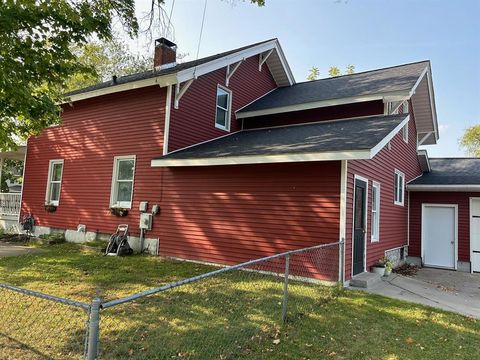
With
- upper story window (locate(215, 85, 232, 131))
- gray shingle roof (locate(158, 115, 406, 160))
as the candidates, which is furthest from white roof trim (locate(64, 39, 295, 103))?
gray shingle roof (locate(158, 115, 406, 160))

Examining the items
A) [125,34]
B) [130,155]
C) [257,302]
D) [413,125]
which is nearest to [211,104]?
[130,155]

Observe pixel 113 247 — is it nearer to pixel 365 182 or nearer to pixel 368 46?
pixel 365 182

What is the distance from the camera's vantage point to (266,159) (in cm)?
754

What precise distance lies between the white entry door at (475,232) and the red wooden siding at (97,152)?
1014cm

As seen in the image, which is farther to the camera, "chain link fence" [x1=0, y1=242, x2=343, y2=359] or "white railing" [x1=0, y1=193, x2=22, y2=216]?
"white railing" [x1=0, y1=193, x2=22, y2=216]

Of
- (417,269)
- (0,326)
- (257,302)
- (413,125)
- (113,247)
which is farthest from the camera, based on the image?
(413,125)

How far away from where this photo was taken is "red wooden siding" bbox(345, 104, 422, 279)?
24.8ft

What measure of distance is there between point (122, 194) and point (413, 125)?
11.1m

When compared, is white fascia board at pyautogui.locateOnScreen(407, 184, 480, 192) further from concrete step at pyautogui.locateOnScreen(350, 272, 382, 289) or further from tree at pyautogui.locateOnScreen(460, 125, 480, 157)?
tree at pyautogui.locateOnScreen(460, 125, 480, 157)

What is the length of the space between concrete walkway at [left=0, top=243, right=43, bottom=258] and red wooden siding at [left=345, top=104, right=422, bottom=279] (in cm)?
834

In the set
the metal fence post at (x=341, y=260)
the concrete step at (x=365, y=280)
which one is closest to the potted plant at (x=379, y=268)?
the concrete step at (x=365, y=280)

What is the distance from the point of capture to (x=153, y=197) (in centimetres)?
987

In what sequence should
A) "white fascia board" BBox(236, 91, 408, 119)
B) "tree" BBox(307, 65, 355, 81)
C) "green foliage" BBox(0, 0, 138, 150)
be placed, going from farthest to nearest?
"tree" BBox(307, 65, 355, 81) → "white fascia board" BBox(236, 91, 408, 119) → "green foliage" BBox(0, 0, 138, 150)

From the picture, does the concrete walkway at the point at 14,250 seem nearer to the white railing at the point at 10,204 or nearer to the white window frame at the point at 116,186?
the white window frame at the point at 116,186
